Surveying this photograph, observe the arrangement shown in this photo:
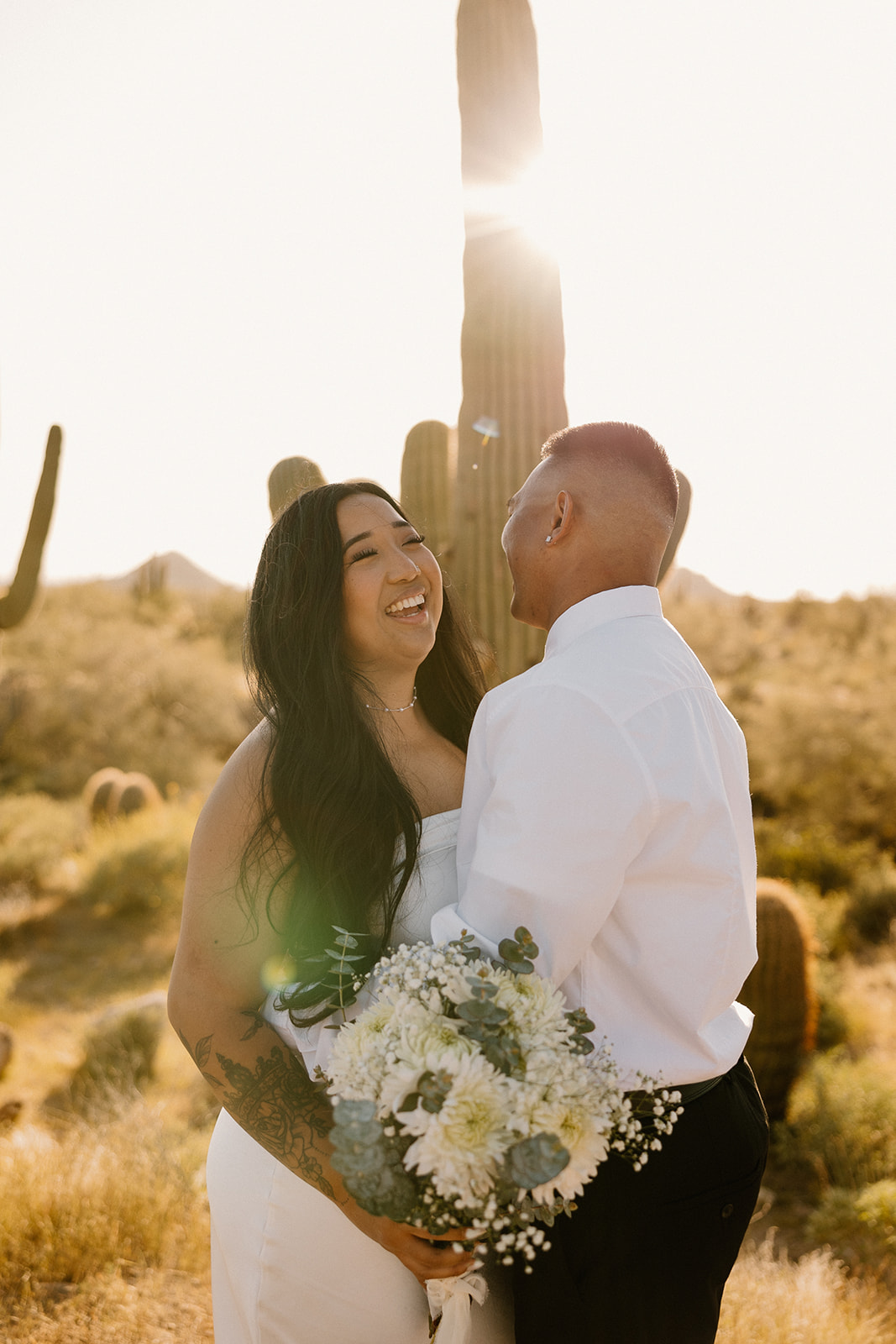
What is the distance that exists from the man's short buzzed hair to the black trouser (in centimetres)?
133

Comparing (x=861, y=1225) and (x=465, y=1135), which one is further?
(x=861, y=1225)

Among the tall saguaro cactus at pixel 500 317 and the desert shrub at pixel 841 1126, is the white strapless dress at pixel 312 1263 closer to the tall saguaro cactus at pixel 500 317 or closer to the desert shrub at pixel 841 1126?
the tall saguaro cactus at pixel 500 317

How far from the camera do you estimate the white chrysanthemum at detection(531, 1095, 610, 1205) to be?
1408 millimetres

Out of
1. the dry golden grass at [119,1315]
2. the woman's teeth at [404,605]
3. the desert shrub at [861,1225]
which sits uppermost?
the woman's teeth at [404,605]

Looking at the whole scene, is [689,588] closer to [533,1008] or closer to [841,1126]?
[841,1126]

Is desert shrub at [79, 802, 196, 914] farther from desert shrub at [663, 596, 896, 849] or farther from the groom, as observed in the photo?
the groom

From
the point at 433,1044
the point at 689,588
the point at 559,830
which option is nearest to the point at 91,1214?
the point at 433,1044

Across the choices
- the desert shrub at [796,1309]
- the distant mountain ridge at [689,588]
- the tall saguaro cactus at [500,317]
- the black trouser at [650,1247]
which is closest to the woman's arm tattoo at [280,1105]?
the black trouser at [650,1247]

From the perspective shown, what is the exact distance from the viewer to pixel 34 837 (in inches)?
504

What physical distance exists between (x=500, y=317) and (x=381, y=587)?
2516mm

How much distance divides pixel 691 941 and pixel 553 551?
0.89 metres

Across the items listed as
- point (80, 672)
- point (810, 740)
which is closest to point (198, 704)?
point (80, 672)

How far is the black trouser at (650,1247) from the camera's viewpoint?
5.82ft

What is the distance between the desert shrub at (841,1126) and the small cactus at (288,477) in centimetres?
528
